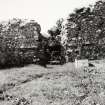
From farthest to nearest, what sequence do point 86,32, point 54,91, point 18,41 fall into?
point 86,32 → point 18,41 → point 54,91

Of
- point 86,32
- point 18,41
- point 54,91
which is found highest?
point 86,32

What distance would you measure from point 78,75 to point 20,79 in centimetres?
260

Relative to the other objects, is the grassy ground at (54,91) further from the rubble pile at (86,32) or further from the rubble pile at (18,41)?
the rubble pile at (86,32)

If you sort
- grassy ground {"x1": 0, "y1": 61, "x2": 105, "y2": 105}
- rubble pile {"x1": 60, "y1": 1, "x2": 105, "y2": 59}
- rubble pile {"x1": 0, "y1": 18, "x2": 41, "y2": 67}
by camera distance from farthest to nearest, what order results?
rubble pile {"x1": 60, "y1": 1, "x2": 105, "y2": 59} < rubble pile {"x1": 0, "y1": 18, "x2": 41, "y2": 67} < grassy ground {"x1": 0, "y1": 61, "x2": 105, "y2": 105}

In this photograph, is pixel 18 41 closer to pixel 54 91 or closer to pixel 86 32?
pixel 86 32

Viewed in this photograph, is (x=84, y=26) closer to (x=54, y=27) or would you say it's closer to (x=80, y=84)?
(x=54, y=27)

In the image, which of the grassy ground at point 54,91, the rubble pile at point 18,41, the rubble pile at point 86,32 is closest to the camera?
the grassy ground at point 54,91

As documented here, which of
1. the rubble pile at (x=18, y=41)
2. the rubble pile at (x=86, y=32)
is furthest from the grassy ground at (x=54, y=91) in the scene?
the rubble pile at (x=86, y=32)

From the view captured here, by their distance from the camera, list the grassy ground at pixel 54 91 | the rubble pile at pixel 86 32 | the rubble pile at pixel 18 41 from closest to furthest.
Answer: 1. the grassy ground at pixel 54 91
2. the rubble pile at pixel 18 41
3. the rubble pile at pixel 86 32

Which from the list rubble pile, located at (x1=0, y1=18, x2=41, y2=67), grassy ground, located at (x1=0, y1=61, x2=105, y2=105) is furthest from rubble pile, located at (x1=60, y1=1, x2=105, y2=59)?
grassy ground, located at (x1=0, y1=61, x2=105, y2=105)

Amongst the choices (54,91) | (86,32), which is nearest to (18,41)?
(86,32)

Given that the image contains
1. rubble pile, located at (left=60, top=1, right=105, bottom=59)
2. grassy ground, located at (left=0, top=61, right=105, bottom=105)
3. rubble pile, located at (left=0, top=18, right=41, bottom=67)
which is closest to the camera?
grassy ground, located at (left=0, top=61, right=105, bottom=105)

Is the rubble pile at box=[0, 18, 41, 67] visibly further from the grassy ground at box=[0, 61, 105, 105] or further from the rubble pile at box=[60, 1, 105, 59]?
the grassy ground at box=[0, 61, 105, 105]

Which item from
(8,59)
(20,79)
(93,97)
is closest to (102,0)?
(8,59)
